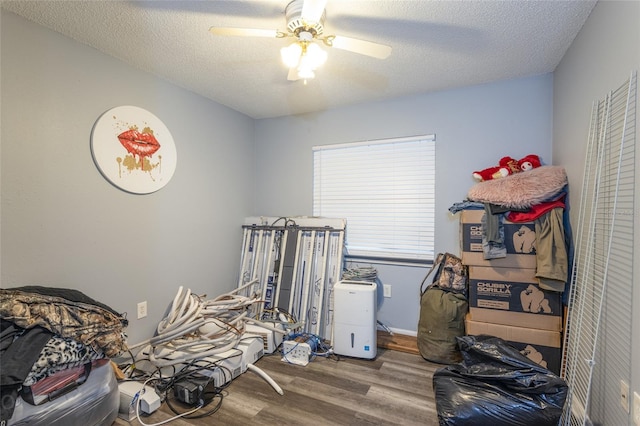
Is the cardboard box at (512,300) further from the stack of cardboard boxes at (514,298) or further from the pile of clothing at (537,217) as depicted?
the pile of clothing at (537,217)

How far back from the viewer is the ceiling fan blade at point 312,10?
1323 mm

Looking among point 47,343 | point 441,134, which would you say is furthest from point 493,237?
point 47,343

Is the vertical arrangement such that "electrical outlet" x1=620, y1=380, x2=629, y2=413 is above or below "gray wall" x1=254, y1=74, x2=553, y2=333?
below

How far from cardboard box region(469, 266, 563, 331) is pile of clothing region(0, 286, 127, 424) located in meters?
2.48

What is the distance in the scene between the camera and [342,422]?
1.76 metres

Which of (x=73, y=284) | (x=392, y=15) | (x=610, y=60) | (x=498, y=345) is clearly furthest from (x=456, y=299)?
(x=73, y=284)

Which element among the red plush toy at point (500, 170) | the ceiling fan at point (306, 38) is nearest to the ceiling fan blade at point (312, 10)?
the ceiling fan at point (306, 38)

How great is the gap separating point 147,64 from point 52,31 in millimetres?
559

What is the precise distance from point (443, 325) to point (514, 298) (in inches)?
22.1

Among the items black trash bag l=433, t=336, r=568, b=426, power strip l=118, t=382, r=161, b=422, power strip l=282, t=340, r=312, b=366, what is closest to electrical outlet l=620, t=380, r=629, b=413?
black trash bag l=433, t=336, r=568, b=426

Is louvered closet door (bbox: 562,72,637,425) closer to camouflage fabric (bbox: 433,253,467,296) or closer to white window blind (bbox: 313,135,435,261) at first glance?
camouflage fabric (bbox: 433,253,467,296)

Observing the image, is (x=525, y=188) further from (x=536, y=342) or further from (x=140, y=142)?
(x=140, y=142)

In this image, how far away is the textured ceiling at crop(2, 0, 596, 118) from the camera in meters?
1.65

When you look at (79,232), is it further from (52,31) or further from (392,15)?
(392,15)
